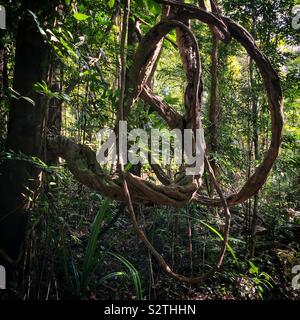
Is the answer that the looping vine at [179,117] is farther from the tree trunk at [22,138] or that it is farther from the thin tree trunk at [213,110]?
the thin tree trunk at [213,110]

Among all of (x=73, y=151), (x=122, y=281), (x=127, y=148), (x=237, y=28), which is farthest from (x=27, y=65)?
(x=122, y=281)

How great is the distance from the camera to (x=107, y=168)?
2434 millimetres

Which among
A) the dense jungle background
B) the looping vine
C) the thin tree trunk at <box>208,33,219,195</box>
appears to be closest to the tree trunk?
the dense jungle background

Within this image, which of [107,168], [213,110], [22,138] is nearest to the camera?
[22,138]

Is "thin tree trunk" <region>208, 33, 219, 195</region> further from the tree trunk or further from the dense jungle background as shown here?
the tree trunk

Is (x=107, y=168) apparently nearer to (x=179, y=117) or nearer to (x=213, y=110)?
(x=179, y=117)

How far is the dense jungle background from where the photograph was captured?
1.82 metres

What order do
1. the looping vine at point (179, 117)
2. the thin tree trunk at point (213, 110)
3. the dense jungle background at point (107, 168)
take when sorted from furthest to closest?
the thin tree trunk at point (213, 110), the dense jungle background at point (107, 168), the looping vine at point (179, 117)

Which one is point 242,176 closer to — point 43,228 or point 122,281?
point 122,281

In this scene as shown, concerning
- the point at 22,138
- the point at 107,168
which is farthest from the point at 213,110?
the point at 22,138

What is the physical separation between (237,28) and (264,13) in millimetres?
2060

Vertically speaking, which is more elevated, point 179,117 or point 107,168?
point 179,117

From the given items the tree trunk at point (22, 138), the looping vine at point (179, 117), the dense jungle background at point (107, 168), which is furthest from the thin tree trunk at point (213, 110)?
the tree trunk at point (22, 138)

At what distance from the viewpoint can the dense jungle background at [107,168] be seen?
182cm
